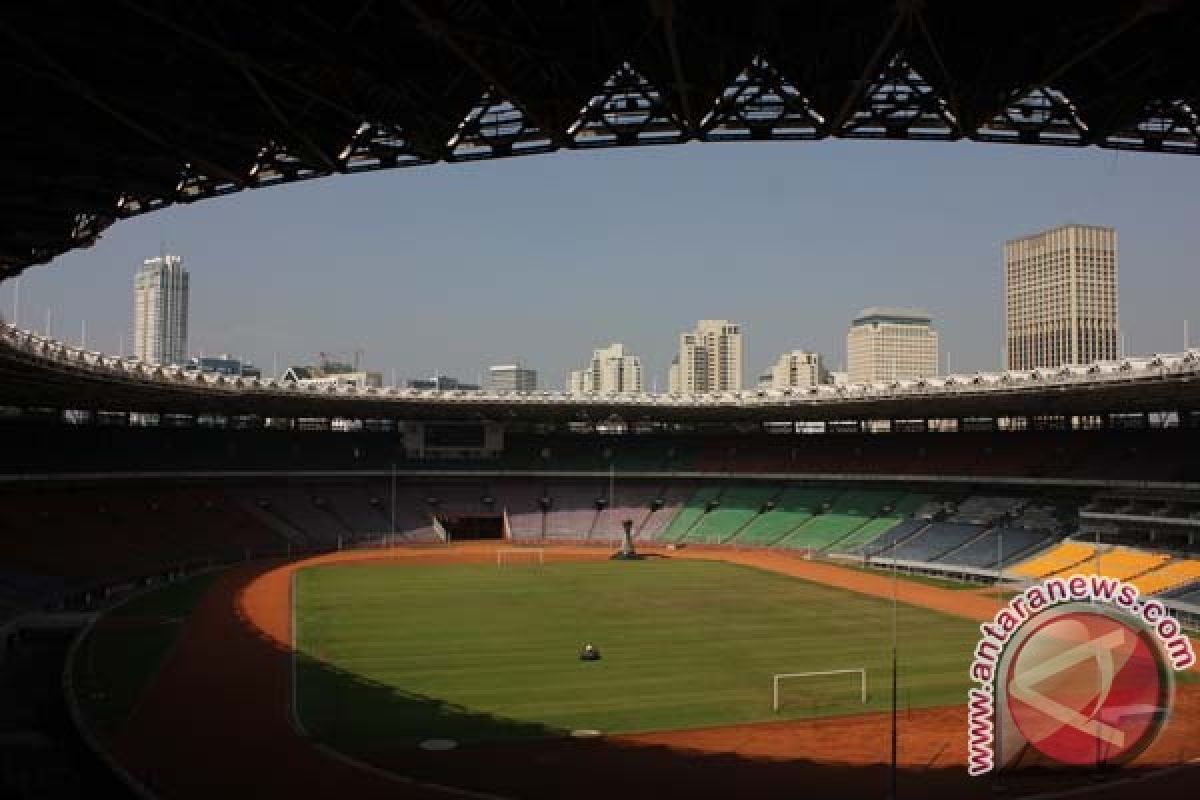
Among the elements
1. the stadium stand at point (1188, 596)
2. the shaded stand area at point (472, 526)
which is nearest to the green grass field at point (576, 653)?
the stadium stand at point (1188, 596)

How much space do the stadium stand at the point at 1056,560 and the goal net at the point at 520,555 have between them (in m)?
36.0

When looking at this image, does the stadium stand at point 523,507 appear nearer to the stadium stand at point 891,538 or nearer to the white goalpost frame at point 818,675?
the stadium stand at point 891,538

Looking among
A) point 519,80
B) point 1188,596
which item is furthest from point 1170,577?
point 519,80

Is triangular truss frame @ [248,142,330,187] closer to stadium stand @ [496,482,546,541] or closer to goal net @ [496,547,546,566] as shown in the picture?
goal net @ [496,547,546,566]

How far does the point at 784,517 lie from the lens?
89.4 meters

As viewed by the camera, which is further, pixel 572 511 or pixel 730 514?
pixel 572 511

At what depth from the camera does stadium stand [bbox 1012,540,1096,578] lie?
204 ft

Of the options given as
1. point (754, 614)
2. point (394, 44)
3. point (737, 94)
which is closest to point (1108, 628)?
point (737, 94)

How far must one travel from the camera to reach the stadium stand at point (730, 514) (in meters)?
90.5

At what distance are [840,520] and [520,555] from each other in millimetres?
27392

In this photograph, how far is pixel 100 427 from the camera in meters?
82.0

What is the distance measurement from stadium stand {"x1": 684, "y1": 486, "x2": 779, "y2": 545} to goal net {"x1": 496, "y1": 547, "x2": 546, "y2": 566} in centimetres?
1445

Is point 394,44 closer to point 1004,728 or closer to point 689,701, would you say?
point 1004,728

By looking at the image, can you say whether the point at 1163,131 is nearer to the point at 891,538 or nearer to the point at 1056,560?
the point at 1056,560
